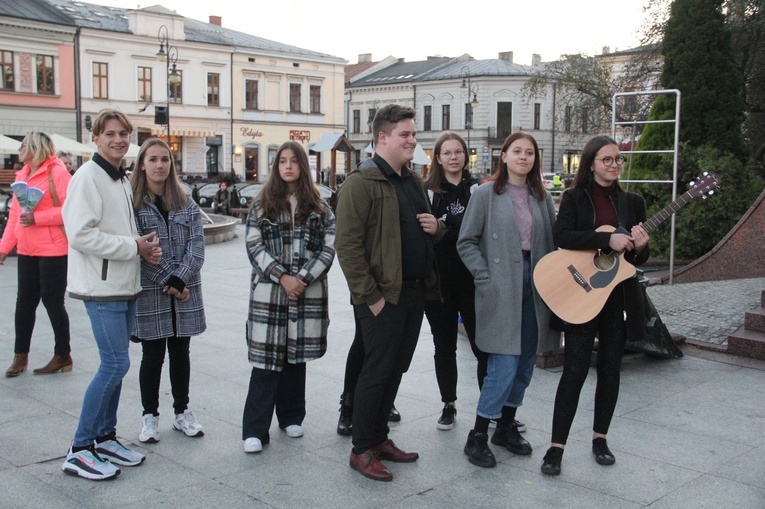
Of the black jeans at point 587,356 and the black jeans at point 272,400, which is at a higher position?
the black jeans at point 587,356

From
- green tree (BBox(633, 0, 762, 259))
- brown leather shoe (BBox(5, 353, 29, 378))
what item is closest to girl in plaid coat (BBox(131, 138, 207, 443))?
brown leather shoe (BBox(5, 353, 29, 378))

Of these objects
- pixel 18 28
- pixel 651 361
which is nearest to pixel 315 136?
pixel 18 28

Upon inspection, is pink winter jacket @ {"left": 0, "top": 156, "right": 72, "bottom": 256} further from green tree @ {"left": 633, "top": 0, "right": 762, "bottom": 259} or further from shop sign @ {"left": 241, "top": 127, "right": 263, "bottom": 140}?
shop sign @ {"left": 241, "top": 127, "right": 263, "bottom": 140}

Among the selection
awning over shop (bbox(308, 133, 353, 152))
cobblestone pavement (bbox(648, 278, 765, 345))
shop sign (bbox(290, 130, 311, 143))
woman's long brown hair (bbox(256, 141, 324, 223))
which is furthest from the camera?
shop sign (bbox(290, 130, 311, 143))

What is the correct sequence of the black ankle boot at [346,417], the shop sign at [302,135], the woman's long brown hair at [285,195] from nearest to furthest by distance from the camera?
the woman's long brown hair at [285,195]
the black ankle boot at [346,417]
the shop sign at [302,135]

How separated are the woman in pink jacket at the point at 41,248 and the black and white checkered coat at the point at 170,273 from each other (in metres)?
1.80

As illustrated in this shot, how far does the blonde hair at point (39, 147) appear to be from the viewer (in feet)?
20.1

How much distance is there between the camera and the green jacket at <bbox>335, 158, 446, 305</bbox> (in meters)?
4.19

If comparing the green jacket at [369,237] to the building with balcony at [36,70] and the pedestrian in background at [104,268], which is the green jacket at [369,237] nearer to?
the pedestrian in background at [104,268]

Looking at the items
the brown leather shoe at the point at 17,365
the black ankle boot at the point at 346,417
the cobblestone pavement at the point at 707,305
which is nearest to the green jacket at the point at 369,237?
the black ankle boot at the point at 346,417

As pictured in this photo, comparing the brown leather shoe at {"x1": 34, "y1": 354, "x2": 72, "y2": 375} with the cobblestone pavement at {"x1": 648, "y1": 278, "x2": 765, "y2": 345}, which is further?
the cobblestone pavement at {"x1": 648, "y1": 278, "x2": 765, "y2": 345}

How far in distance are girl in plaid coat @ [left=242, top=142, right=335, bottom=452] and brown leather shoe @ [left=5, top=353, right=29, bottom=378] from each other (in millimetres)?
2557

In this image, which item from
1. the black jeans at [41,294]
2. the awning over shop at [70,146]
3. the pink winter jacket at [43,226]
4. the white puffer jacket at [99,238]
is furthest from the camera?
the awning over shop at [70,146]

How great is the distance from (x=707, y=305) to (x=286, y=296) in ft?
19.1
